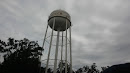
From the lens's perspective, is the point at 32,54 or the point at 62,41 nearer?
the point at 62,41

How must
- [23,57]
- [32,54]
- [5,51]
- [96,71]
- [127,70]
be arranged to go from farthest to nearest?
[96,71], [5,51], [32,54], [23,57], [127,70]

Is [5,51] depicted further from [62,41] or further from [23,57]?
[62,41]

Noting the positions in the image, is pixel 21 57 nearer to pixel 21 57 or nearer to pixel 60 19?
pixel 21 57

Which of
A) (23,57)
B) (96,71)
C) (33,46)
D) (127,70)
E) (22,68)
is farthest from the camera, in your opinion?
(96,71)

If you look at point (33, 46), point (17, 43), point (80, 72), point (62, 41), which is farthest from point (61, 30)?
point (80, 72)

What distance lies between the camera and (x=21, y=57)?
80.0ft

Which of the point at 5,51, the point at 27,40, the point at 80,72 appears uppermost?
the point at 27,40

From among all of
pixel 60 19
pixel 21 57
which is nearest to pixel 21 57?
pixel 21 57

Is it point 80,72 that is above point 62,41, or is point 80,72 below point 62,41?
below

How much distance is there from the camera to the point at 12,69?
21016mm

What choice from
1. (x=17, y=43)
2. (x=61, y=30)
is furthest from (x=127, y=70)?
(x=17, y=43)

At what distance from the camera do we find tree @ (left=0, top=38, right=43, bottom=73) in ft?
68.9

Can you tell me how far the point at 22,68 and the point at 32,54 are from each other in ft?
19.4

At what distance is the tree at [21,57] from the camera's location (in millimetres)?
21000
